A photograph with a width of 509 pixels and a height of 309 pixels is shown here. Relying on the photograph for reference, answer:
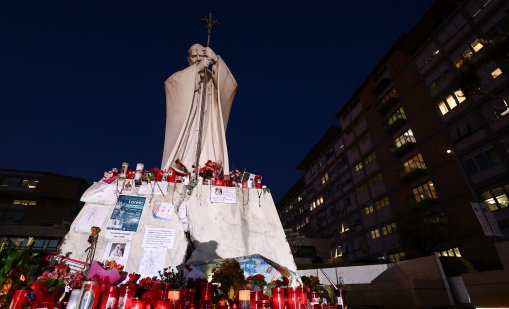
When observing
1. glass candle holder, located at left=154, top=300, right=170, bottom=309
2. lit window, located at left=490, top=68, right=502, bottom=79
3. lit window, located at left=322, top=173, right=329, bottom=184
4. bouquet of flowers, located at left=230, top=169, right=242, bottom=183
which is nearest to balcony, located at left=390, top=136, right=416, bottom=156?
lit window, located at left=490, top=68, right=502, bottom=79

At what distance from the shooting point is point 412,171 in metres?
30.3

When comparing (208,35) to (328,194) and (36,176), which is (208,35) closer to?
(328,194)

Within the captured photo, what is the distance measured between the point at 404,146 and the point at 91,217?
33562mm

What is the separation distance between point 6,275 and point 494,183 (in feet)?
100

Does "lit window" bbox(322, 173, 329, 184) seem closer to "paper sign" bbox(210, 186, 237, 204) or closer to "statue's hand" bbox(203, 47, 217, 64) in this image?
"statue's hand" bbox(203, 47, 217, 64)

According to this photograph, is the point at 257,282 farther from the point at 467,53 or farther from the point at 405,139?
the point at 405,139

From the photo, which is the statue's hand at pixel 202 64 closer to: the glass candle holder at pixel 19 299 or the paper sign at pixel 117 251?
the paper sign at pixel 117 251

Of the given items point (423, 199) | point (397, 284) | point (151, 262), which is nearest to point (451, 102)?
point (423, 199)

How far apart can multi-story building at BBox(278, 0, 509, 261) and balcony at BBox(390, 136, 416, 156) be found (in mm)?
164

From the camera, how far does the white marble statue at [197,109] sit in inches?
575

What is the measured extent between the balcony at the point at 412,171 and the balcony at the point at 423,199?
7.24 feet

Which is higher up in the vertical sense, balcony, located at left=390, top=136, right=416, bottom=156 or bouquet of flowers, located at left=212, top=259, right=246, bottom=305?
balcony, located at left=390, top=136, right=416, bottom=156

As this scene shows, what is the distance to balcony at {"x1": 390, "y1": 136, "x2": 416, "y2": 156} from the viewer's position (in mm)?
32031

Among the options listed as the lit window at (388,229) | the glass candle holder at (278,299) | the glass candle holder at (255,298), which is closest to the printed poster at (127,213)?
the glass candle holder at (255,298)
